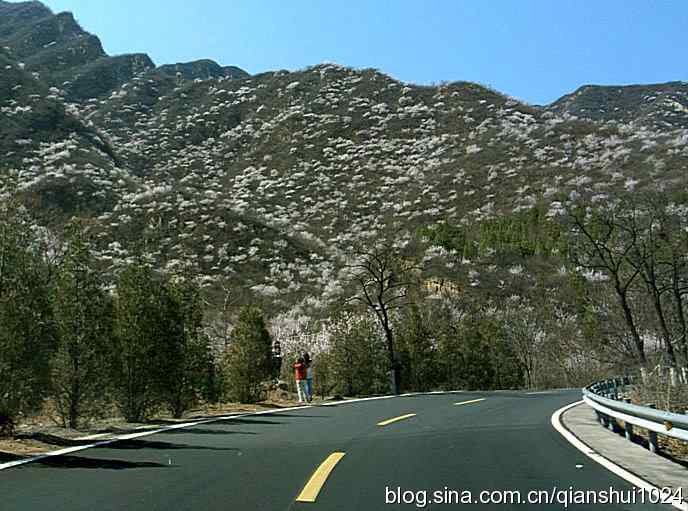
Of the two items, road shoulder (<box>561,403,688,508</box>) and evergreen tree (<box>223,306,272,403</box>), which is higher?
evergreen tree (<box>223,306,272,403</box>)

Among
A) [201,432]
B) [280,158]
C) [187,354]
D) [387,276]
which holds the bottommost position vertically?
[201,432]

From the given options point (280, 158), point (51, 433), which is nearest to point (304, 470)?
point (51, 433)

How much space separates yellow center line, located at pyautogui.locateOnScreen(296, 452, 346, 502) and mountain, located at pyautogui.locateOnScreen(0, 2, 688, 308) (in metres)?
28.3

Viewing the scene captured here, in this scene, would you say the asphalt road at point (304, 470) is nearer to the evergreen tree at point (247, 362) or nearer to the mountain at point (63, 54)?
the evergreen tree at point (247, 362)

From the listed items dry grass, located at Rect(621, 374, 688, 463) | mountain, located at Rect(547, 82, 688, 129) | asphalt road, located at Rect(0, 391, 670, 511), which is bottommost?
dry grass, located at Rect(621, 374, 688, 463)

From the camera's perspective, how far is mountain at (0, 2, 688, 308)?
186 ft

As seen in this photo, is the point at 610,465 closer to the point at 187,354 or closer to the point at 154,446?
the point at 154,446

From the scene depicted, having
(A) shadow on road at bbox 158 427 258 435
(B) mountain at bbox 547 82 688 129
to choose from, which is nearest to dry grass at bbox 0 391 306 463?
(A) shadow on road at bbox 158 427 258 435

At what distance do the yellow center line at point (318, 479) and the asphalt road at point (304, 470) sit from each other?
0.20ft

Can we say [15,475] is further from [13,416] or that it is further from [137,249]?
[137,249]

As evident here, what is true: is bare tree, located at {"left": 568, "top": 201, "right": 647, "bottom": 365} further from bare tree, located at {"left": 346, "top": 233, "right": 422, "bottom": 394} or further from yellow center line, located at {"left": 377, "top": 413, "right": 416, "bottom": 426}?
yellow center line, located at {"left": 377, "top": 413, "right": 416, "bottom": 426}

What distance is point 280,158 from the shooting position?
92.6m

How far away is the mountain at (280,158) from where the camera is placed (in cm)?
5656

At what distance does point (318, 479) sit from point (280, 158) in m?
86.6
